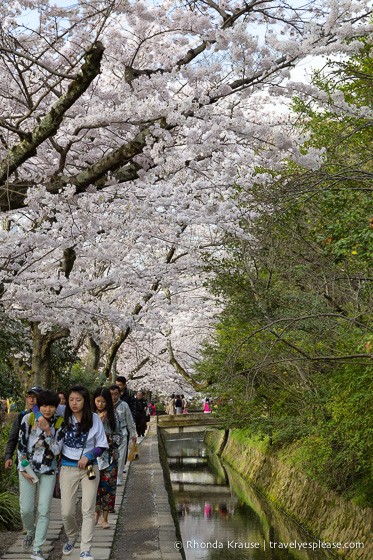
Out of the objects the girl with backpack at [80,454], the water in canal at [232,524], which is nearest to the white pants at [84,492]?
the girl with backpack at [80,454]

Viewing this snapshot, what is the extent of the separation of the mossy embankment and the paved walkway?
2.92m

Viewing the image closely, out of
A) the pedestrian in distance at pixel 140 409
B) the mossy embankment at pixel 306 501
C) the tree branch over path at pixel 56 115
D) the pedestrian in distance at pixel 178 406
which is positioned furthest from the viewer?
the pedestrian in distance at pixel 178 406

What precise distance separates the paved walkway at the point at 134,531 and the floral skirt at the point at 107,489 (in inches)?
10.0

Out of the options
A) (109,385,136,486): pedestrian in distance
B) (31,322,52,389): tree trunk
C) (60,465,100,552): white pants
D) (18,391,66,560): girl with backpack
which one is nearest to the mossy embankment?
(109,385,136,486): pedestrian in distance

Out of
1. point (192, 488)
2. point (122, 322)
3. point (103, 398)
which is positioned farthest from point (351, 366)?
point (192, 488)

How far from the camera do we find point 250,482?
54.3 ft

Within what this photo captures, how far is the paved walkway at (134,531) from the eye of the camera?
5816 millimetres

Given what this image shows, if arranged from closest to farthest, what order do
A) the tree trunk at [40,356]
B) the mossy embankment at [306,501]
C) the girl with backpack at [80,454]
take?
the girl with backpack at [80,454] < the mossy embankment at [306,501] < the tree trunk at [40,356]

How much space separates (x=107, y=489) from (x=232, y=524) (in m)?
6.36

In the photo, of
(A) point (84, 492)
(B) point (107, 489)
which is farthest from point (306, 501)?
(A) point (84, 492)

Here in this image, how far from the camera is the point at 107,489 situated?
7.12 meters

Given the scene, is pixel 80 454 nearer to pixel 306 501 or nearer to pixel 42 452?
pixel 42 452

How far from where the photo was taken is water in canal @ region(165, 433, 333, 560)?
405 inches

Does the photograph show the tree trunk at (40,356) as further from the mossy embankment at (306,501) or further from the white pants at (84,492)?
the white pants at (84,492)
